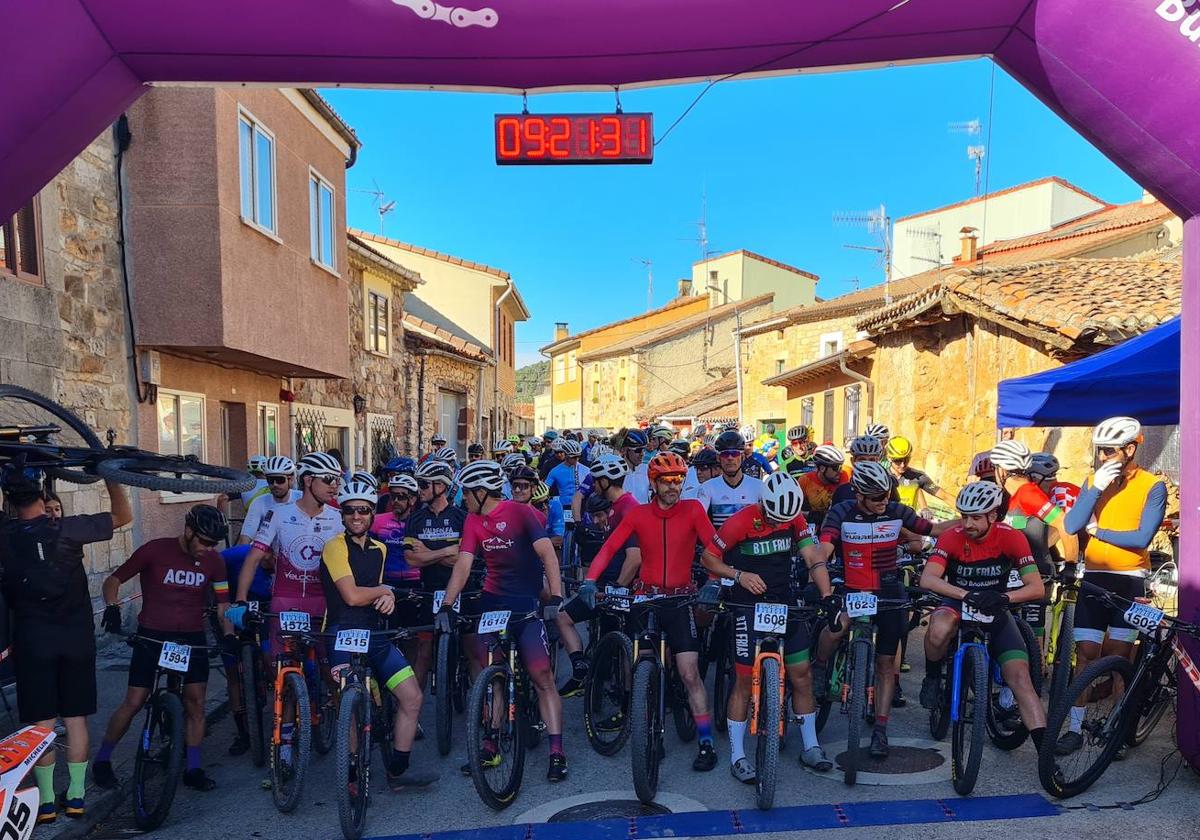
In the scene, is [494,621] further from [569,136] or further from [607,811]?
[569,136]

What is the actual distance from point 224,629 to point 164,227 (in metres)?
5.67

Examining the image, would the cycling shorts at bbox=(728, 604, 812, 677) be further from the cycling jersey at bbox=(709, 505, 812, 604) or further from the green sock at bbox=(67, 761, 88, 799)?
the green sock at bbox=(67, 761, 88, 799)

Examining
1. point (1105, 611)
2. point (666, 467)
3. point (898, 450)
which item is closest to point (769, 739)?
point (666, 467)

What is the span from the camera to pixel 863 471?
5.89m

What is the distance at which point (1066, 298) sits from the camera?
36.9 ft

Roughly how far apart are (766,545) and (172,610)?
363 cm

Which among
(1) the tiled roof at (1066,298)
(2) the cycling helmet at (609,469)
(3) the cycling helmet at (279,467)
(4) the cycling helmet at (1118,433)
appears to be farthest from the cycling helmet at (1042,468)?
(3) the cycling helmet at (279,467)

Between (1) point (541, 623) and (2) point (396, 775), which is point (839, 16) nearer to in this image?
(1) point (541, 623)

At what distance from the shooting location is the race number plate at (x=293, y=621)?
5.16m

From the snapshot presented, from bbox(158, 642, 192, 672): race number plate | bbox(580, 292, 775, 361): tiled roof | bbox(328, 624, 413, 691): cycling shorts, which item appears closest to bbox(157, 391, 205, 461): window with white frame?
bbox(158, 642, 192, 672): race number plate

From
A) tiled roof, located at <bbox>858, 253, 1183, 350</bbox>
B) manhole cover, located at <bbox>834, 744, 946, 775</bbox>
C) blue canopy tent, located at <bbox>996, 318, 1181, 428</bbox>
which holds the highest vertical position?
tiled roof, located at <bbox>858, 253, 1183, 350</bbox>

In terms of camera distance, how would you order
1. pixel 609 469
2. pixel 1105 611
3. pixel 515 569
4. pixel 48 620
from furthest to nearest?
1. pixel 609 469
2. pixel 515 569
3. pixel 1105 611
4. pixel 48 620

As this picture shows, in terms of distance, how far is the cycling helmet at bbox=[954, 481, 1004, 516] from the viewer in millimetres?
5281

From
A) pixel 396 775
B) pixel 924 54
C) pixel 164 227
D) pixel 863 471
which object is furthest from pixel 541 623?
pixel 164 227
